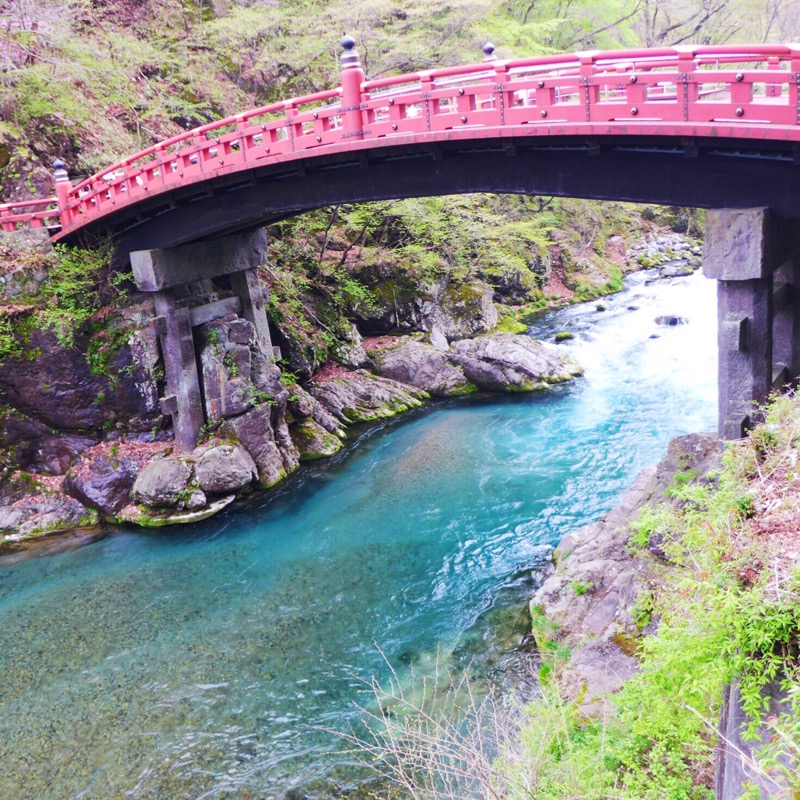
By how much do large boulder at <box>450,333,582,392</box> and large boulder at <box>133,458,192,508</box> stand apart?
9735mm

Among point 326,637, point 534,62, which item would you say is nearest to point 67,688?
point 326,637

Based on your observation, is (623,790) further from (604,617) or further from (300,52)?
(300,52)

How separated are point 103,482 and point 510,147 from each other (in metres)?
11.6

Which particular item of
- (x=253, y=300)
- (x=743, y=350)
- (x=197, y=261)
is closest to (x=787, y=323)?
(x=743, y=350)

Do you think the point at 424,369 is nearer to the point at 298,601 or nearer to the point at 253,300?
the point at 253,300

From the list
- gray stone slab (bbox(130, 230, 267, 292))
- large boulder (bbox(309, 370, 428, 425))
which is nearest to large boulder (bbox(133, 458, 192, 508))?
gray stone slab (bbox(130, 230, 267, 292))

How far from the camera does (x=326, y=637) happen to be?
10.6 metres

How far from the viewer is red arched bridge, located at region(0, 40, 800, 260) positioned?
8930 millimetres

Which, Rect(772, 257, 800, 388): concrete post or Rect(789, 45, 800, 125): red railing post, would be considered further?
Rect(772, 257, 800, 388): concrete post

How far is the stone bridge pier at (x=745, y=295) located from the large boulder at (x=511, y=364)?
34.2ft

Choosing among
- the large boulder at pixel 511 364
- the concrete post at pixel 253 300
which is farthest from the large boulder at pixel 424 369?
the concrete post at pixel 253 300

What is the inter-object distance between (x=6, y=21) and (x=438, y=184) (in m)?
16.1

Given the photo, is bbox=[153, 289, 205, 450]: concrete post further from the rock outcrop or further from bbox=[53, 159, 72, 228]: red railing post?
the rock outcrop

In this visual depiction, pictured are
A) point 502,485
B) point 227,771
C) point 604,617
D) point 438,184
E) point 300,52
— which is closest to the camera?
point 227,771
